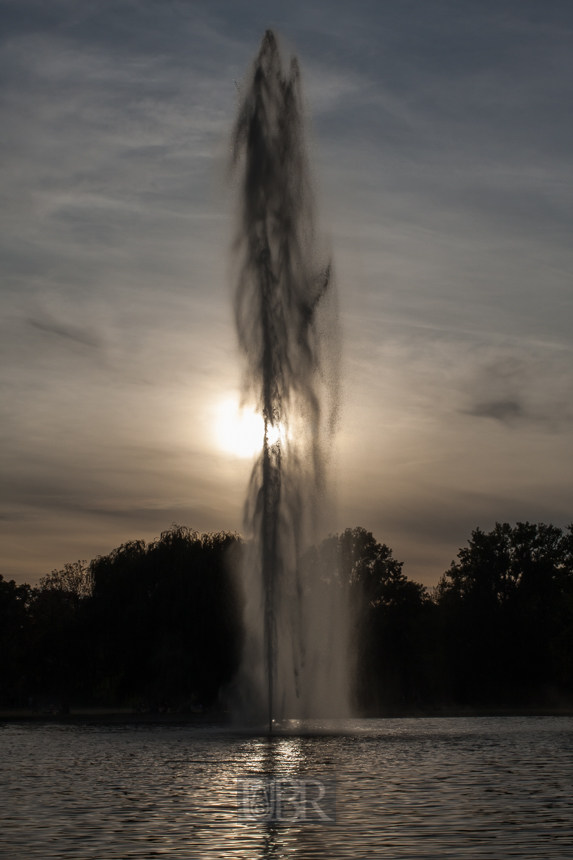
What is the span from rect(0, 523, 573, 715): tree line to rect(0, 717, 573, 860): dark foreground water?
23031 mm

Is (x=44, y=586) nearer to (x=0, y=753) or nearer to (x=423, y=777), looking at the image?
(x=0, y=753)

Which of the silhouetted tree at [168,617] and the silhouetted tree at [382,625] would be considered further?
the silhouetted tree at [382,625]

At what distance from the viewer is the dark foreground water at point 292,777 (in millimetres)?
13453

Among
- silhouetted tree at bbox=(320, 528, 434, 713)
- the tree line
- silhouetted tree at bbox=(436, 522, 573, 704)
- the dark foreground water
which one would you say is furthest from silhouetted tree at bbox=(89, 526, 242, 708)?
silhouetted tree at bbox=(436, 522, 573, 704)

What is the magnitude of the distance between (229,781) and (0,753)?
13.1 metres

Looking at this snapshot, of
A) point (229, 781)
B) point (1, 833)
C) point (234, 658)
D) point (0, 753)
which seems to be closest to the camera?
point (1, 833)

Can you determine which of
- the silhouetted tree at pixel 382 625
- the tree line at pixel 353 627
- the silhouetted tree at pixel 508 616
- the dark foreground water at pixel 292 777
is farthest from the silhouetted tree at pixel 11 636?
the dark foreground water at pixel 292 777

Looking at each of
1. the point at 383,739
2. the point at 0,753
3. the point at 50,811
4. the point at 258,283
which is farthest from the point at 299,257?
the point at 50,811

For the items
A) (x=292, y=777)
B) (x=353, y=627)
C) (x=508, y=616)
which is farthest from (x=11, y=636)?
(x=292, y=777)

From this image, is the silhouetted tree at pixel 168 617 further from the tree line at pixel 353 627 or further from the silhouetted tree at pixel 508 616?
the silhouetted tree at pixel 508 616

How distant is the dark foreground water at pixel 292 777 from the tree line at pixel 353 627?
75.6ft

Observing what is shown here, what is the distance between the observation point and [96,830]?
1491 cm

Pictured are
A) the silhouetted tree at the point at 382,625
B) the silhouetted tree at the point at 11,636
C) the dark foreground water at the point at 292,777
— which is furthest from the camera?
the silhouetted tree at the point at 11,636

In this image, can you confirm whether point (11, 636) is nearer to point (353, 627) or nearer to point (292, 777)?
point (353, 627)
